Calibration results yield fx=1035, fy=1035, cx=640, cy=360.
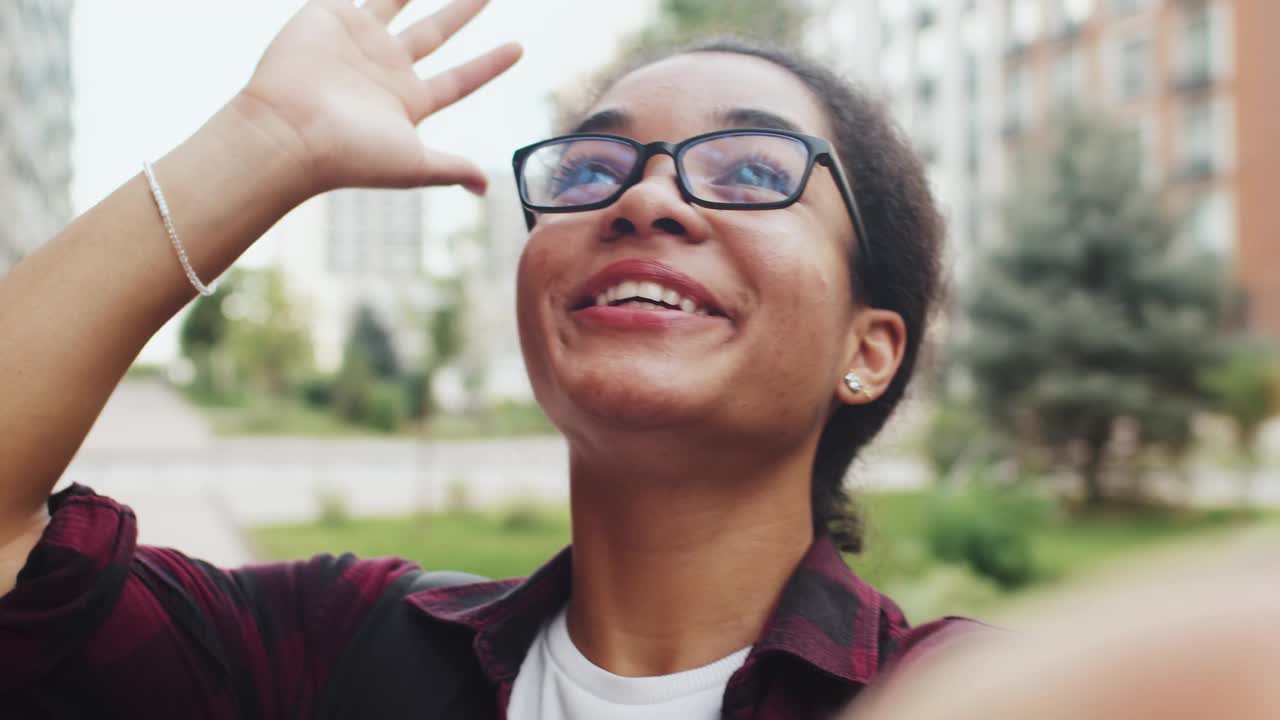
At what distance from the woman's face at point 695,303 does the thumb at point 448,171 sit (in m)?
0.17

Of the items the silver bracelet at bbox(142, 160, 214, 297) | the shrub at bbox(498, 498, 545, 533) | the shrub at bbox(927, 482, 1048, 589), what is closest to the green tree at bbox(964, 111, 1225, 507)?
the shrub at bbox(927, 482, 1048, 589)

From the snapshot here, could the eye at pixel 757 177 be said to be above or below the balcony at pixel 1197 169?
above

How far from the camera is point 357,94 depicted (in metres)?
1.50

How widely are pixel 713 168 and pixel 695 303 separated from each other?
20cm

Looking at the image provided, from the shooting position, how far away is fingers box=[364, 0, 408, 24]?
5.16ft

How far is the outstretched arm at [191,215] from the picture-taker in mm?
1286

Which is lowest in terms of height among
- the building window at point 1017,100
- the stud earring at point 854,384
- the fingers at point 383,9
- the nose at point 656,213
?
the building window at point 1017,100

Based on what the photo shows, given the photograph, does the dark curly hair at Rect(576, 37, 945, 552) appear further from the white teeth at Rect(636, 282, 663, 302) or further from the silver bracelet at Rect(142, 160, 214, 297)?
the silver bracelet at Rect(142, 160, 214, 297)

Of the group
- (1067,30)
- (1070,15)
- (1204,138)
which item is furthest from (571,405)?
(1070,15)

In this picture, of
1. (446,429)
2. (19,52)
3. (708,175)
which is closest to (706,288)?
(708,175)

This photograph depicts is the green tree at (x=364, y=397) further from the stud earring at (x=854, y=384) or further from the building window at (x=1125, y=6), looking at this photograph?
the stud earring at (x=854, y=384)

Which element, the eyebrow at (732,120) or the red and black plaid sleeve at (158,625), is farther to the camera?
the eyebrow at (732,120)

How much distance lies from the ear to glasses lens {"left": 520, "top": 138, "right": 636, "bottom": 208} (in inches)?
16.9

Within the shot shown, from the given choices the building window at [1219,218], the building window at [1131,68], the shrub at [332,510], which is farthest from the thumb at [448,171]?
the building window at [1131,68]
